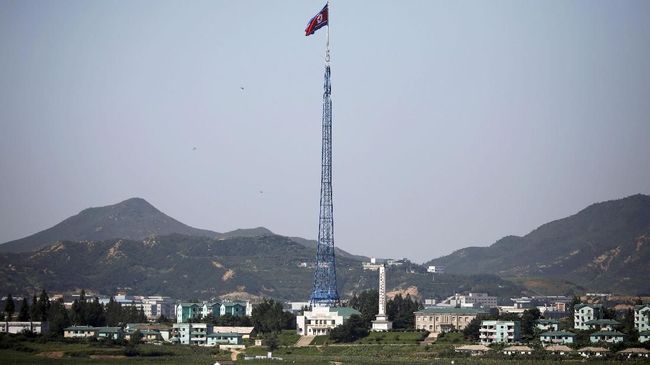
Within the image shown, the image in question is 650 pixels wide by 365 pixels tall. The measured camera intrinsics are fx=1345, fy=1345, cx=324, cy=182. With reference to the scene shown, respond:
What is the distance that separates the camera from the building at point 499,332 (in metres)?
86.2

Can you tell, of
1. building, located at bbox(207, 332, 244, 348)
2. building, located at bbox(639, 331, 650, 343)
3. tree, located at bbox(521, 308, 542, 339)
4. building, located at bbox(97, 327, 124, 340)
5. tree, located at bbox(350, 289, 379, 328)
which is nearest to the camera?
building, located at bbox(639, 331, 650, 343)

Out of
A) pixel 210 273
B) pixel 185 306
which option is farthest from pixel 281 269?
pixel 185 306

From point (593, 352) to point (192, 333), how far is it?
93.8ft

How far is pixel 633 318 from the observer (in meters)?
91.3

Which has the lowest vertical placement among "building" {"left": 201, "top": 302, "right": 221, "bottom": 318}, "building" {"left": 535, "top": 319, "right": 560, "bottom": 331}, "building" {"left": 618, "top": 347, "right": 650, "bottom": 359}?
"building" {"left": 618, "top": 347, "right": 650, "bottom": 359}

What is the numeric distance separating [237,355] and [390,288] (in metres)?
97.7

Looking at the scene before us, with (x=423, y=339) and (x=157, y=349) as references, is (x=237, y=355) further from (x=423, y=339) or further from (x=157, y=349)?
(x=423, y=339)

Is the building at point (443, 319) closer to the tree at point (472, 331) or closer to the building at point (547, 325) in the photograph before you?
the tree at point (472, 331)

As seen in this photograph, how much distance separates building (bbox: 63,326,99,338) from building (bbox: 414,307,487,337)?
23095 mm

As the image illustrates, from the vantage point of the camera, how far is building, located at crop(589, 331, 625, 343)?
83562mm

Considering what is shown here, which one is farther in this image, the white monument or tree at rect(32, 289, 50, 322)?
tree at rect(32, 289, 50, 322)

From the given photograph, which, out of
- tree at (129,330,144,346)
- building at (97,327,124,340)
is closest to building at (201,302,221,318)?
tree at (129,330,144,346)

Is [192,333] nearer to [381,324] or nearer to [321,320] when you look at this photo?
[321,320]

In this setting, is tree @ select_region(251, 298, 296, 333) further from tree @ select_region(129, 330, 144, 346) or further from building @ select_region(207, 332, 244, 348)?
tree @ select_region(129, 330, 144, 346)
